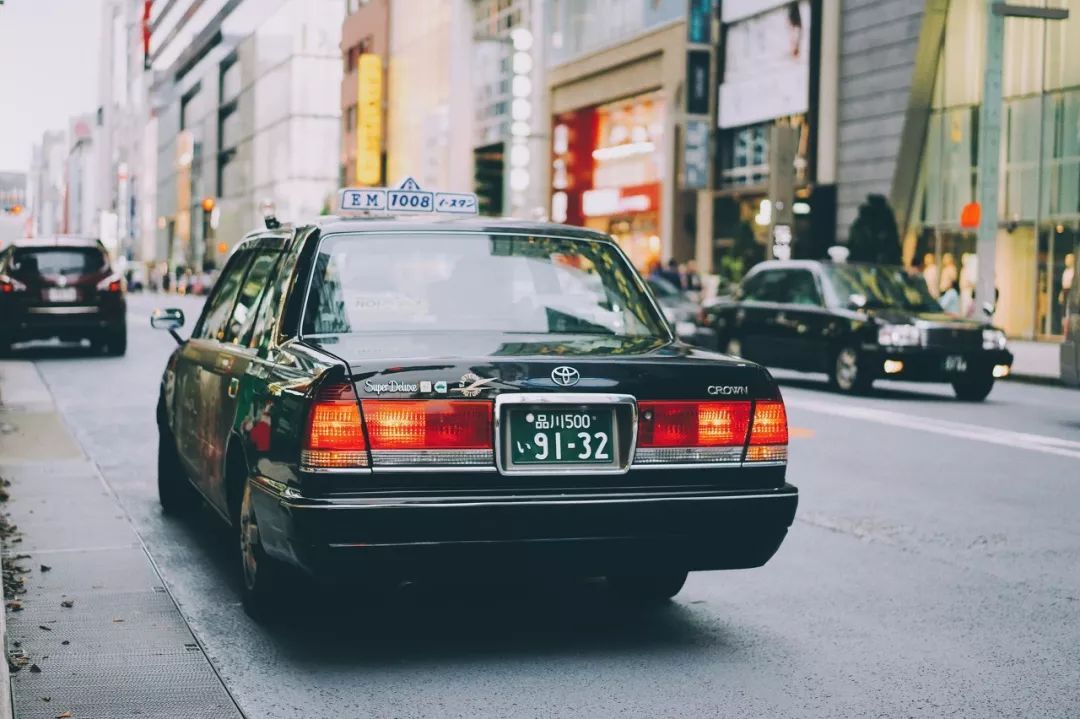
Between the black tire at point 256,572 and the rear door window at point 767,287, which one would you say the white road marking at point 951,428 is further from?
the black tire at point 256,572

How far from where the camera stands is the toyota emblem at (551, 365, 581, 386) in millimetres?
4980

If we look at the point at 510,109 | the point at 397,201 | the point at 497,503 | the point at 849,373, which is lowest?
the point at 849,373

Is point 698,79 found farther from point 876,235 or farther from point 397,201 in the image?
point 397,201

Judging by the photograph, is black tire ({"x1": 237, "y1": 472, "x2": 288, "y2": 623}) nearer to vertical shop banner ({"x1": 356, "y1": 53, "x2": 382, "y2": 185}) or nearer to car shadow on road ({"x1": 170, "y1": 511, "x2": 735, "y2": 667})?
car shadow on road ({"x1": 170, "y1": 511, "x2": 735, "y2": 667})

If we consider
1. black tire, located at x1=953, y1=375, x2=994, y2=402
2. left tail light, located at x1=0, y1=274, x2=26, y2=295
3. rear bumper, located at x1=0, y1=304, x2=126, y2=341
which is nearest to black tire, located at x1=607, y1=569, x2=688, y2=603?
black tire, located at x1=953, y1=375, x2=994, y2=402

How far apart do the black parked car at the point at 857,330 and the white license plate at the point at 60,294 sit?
30.0 feet

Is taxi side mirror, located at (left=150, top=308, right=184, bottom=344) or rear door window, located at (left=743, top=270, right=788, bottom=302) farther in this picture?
rear door window, located at (left=743, top=270, right=788, bottom=302)

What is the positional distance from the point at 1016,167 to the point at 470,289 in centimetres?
2926

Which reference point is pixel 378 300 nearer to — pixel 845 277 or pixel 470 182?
pixel 845 277

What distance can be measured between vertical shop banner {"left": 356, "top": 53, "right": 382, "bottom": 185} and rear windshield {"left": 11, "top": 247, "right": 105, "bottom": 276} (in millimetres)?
58761

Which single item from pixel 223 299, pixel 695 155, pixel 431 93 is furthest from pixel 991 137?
pixel 431 93

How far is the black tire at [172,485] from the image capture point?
27.0ft

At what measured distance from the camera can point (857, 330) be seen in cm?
1767

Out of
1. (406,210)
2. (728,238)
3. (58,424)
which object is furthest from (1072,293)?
(728,238)
